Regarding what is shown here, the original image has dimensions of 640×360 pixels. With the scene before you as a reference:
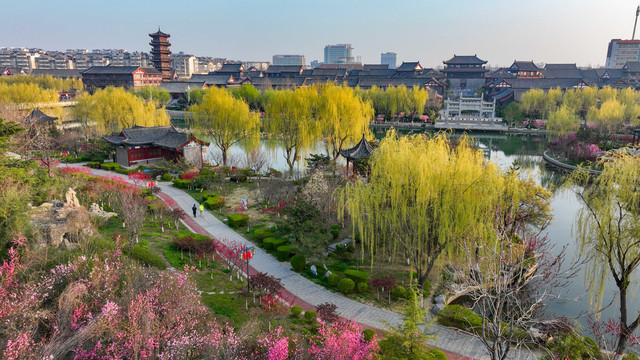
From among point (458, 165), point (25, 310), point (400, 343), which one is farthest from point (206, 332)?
point (458, 165)

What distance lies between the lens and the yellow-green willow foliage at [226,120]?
84.8ft

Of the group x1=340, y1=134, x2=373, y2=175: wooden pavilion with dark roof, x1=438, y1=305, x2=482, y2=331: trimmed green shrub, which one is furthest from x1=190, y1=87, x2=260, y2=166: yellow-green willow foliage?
x1=438, y1=305, x2=482, y2=331: trimmed green shrub

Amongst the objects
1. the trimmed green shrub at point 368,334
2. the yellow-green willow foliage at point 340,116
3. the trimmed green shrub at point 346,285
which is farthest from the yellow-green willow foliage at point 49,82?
the trimmed green shrub at point 368,334

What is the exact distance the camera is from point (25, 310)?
6.75 meters

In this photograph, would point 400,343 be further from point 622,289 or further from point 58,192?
point 58,192

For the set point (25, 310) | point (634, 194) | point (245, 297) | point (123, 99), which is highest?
point (123, 99)

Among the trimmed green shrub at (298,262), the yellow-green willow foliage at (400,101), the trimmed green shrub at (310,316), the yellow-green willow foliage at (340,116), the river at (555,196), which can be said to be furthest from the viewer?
the yellow-green willow foliage at (400,101)

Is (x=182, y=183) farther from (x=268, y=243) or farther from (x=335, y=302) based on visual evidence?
(x=335, y=302)

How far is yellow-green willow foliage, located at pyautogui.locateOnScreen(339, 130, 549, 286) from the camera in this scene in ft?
33.4

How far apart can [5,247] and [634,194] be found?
48.2ft

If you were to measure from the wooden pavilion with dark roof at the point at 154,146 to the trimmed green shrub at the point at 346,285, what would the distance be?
16266mm

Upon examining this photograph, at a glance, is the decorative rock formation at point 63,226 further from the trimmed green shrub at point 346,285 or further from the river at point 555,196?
the river at point 555,196

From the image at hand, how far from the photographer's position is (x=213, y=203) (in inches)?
712

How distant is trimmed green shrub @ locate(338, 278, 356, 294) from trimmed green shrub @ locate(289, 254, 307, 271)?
5.61 feet
